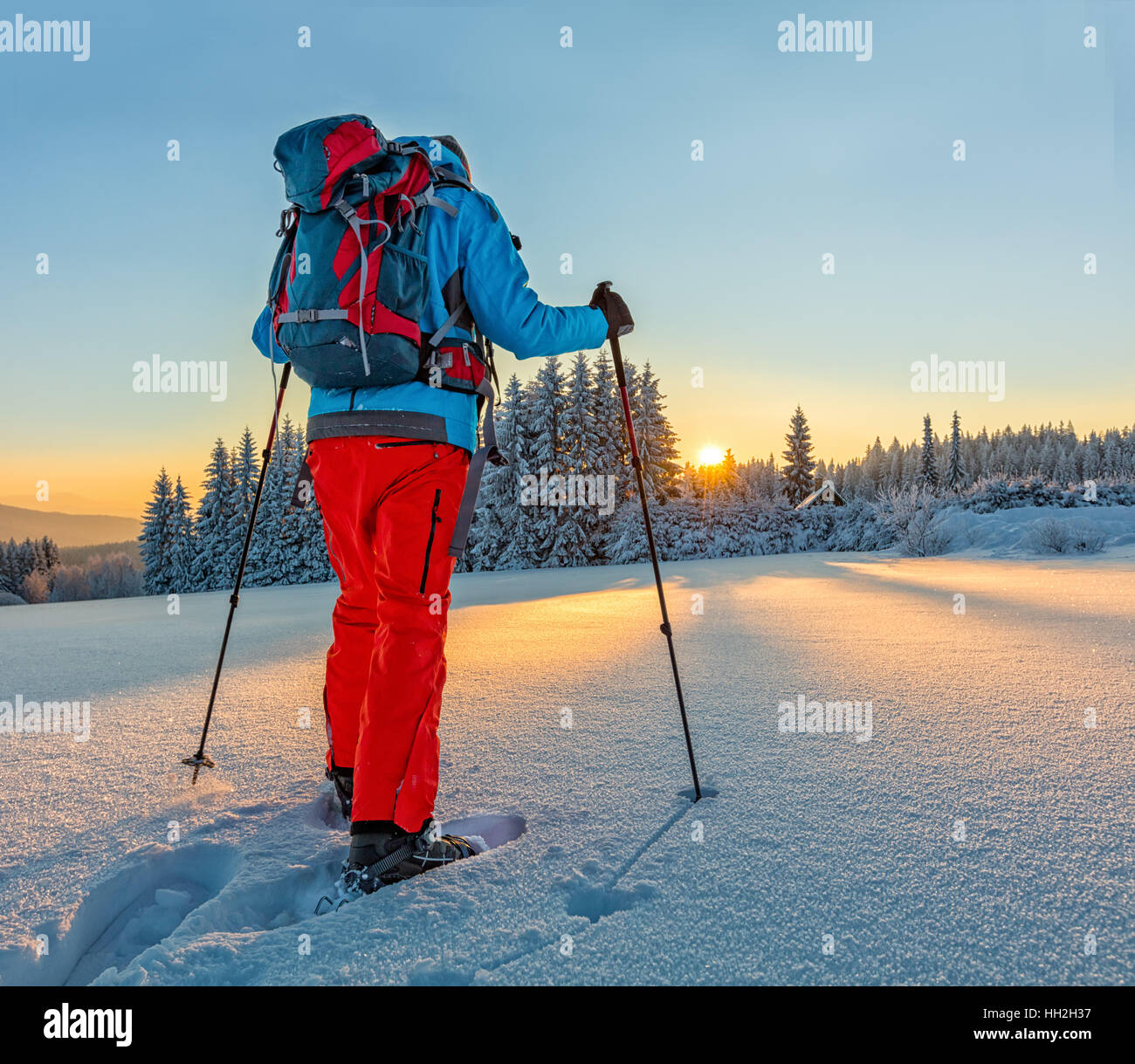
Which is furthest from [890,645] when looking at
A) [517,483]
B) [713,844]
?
[517,483]

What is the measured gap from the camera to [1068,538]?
11539 mm

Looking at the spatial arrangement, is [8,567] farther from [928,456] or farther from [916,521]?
[928,456]

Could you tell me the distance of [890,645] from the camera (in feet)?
13.8

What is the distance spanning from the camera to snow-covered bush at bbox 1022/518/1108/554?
11531mm

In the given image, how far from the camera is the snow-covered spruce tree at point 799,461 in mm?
36000

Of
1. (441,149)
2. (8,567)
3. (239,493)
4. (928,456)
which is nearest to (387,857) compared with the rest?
(441,149)

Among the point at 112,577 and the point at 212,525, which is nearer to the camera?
the point at 212,525

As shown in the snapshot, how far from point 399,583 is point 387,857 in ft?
2.18

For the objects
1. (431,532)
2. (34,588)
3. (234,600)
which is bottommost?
(34,588)

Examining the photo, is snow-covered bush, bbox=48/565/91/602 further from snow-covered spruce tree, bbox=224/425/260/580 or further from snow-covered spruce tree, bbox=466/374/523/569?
snow-covered spruce tree, bbox=466/374/523/569

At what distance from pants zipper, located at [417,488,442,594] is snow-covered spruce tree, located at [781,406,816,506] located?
118 ft

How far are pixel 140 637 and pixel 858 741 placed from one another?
6.03 meters

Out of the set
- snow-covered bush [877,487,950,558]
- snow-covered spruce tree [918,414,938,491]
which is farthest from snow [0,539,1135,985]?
snow-covered spruce tree [918,414,938,491]
